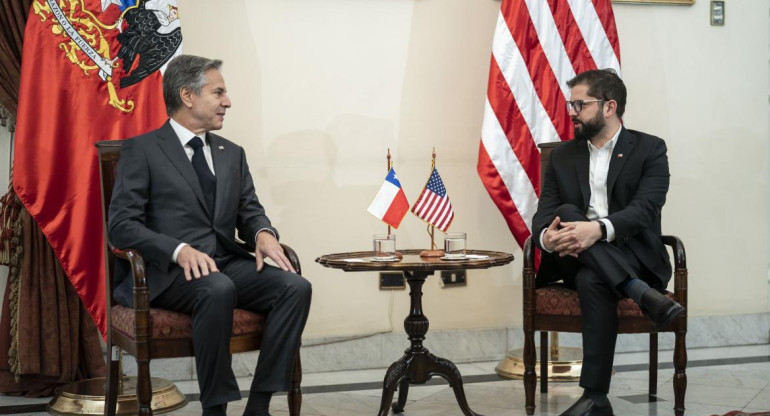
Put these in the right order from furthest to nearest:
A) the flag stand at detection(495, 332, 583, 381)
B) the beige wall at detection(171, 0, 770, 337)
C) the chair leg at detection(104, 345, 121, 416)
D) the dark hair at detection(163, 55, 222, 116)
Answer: the beige wall at detection(171, 0, 770, 337), the flag stand at detection(495, 332, 583, 381), the dark hair at detection(163, 55, 222, 116), the chair leg at detection(104, 345, 121, 416)

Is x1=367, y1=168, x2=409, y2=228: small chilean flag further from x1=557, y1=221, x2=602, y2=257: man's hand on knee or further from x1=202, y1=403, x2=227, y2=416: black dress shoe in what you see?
x1=202, y1=403, x2=227, y2=416: black dress shoe

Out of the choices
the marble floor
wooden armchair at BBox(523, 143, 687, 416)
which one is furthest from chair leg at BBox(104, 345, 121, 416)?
wooden armchair at BBox(523, 143, 687, 416)

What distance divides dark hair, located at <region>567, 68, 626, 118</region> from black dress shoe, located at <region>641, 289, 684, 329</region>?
85 centimetres

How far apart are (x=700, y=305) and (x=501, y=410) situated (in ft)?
6.40

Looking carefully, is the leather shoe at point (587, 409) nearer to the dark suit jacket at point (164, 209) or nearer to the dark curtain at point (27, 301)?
the dark suit jacket at point (164, 209)

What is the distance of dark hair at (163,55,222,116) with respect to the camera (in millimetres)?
3342

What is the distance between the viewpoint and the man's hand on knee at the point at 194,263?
3014 millimetres

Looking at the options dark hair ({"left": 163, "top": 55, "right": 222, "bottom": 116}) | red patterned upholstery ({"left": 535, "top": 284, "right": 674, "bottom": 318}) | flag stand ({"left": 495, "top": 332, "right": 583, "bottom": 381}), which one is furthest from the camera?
flag stand ({"left": 495, "top": 332, "right": 583, "bottom": 381})

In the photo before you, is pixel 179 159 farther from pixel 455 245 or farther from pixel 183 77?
pixel 455 245

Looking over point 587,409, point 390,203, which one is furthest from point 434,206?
point 587,409

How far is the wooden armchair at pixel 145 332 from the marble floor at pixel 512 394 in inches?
22.5

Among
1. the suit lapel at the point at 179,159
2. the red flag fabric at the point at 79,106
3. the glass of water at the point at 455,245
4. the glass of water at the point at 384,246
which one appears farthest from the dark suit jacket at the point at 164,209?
the glass of water at the point at 455,245

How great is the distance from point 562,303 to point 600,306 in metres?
0.18

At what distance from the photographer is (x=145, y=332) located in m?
2.95
